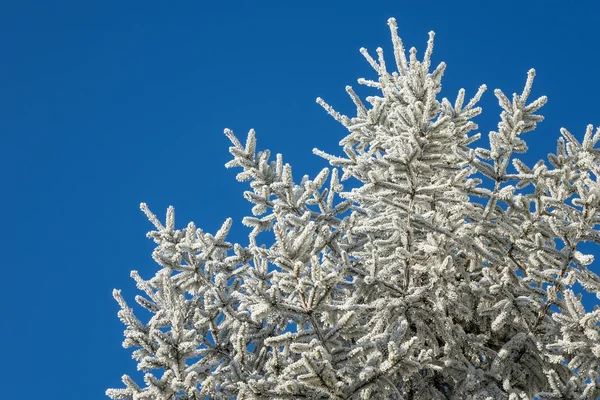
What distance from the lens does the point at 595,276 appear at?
662 centimetres

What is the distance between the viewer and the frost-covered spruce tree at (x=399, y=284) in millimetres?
5293

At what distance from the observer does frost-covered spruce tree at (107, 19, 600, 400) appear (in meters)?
5.29

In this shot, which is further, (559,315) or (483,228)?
(483,228)

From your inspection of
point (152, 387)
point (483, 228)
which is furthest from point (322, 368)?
point (483, 228)

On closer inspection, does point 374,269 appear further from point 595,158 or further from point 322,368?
point 595,158

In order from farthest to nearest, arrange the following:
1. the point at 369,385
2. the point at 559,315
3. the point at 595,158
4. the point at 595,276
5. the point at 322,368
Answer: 1. the point at 595,158
2. the point at 595,276
3. the point at 559,315
4. the point at 369,385
5. the point at 322,368

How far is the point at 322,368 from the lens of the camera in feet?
15.9

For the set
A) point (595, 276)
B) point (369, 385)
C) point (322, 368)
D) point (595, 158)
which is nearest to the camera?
point (322, 368)

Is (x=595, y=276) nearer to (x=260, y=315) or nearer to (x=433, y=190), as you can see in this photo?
(x=433, y=190)

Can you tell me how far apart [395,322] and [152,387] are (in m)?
2.31

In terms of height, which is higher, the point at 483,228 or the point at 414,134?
the point at 414,134

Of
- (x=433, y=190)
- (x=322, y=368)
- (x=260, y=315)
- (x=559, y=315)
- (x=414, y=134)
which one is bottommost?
(x=559, y=315)

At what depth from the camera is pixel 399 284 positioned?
705 cm

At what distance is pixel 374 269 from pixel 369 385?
123 cm
